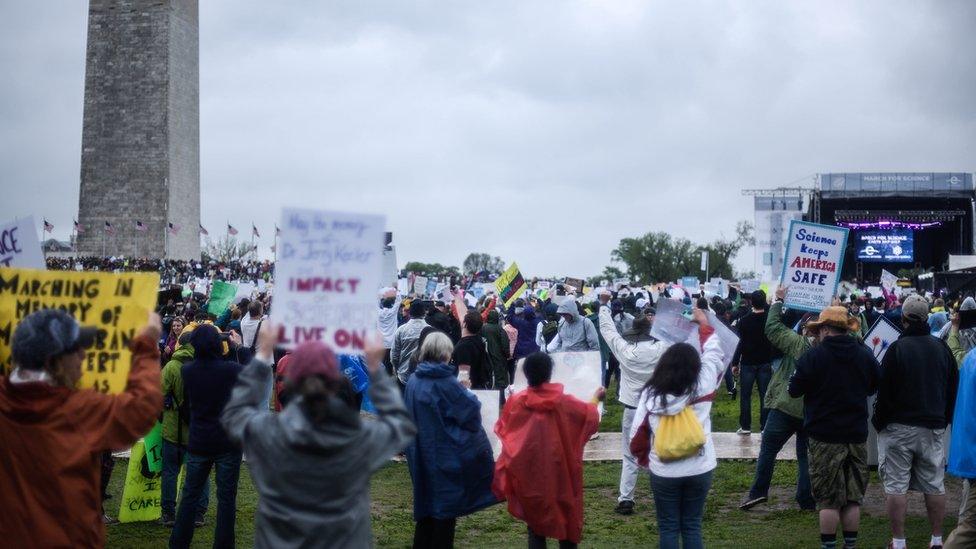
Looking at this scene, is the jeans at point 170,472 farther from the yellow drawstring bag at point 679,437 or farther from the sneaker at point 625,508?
the yellow drawstring bag at point 679,437

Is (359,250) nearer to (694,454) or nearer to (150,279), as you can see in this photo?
(150,279)

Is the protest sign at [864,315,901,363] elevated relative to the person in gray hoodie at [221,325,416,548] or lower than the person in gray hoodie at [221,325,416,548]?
elevated

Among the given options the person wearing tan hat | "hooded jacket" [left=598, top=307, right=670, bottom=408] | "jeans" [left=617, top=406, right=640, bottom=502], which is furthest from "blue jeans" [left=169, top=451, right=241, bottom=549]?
the person wearing tan hat

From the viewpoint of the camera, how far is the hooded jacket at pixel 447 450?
6.70m

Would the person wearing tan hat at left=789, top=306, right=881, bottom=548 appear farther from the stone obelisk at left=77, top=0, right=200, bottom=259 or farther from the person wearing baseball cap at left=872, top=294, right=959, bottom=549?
the stone obelisk at left=77, top=0, right=200, bottom=259

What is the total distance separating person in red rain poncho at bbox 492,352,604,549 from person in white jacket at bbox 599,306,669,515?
2122 millimetres

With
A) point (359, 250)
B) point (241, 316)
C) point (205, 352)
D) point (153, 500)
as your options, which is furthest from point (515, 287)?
point (359, 250)

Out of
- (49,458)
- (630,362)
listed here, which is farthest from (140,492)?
(49,458)

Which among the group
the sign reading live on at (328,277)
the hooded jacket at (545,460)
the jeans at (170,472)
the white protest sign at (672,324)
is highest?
the sign reading live on at (328,277)

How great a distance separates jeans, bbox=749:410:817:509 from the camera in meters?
9.11

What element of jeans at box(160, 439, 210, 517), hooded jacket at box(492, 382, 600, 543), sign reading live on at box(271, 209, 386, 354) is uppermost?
sign reading live on at box(271, 209, 386, 354)

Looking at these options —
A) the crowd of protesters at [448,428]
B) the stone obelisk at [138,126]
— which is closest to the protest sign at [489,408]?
the crowd of protesters at [448,428]

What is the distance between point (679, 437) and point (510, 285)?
13.0 metres

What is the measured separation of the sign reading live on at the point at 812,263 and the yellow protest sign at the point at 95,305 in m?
5.94
